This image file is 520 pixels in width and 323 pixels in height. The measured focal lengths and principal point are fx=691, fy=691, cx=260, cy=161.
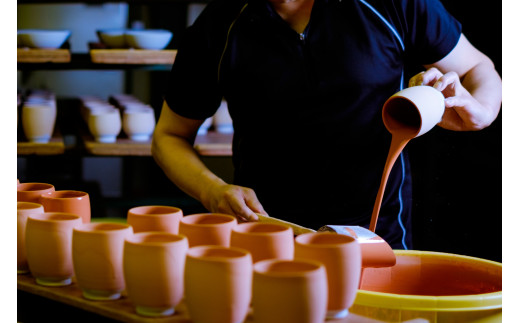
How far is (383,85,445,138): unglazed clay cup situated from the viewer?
149 centimetres

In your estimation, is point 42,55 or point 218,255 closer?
point 218,255

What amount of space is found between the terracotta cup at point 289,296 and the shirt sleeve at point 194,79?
3.43 feet

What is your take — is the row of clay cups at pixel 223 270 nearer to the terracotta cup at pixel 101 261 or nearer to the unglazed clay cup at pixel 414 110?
the terracotta cup at pixel 101 261

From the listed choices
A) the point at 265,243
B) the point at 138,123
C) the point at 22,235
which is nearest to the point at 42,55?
the point at 138,123

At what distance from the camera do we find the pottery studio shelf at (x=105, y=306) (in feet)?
3.58

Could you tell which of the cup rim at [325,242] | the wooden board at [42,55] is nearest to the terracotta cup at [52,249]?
the cup rim at [325,242]

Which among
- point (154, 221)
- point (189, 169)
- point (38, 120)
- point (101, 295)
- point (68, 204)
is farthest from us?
point (38, 120)

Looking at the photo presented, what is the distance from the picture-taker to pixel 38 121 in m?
3.39

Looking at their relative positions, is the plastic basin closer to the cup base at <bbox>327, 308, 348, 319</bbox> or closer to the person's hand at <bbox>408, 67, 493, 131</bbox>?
the cup base at <bbox>327, 308, 348, 319</bbox>

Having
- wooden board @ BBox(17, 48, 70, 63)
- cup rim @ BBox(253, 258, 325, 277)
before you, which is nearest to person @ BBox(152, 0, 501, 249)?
cup rim @ BBox(253, 258, 325, 277)

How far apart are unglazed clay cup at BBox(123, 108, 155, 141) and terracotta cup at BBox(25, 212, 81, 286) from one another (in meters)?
2.26

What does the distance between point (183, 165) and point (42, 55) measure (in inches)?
70.5

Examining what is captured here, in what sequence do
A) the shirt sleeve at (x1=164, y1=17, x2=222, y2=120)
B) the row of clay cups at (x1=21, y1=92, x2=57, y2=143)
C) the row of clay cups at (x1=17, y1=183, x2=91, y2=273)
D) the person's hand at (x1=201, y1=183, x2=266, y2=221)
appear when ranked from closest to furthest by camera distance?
1. the row of clay cups at (x1=17, y1=183, x2=91, y2=273)
2. the person's hand at (x1=201, y1=183, x2=266, y2=221)
3. the shirt sleeve at (x1=164, y1=17, x2=222, y2=120)
4. the row of clay cups at (x1=21, y1=92, x2=57, y2=143)

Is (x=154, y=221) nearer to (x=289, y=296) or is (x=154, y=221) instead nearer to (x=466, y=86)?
(x=289, y=296)
